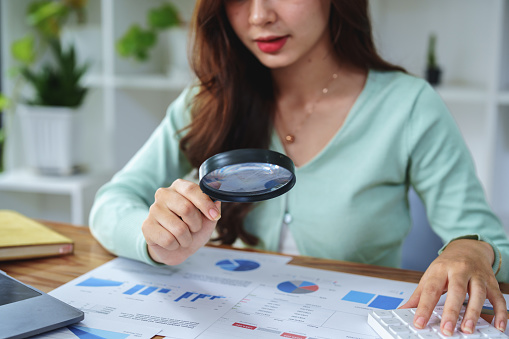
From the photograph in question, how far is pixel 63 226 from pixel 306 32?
669mm

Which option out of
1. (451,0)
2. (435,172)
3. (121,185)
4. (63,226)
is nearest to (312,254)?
(435,172)

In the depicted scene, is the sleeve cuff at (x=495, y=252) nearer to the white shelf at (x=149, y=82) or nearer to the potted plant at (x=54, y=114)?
the white shelf at (x=149, y=82)

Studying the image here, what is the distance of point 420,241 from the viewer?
152cm

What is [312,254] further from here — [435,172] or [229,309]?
[229,309]

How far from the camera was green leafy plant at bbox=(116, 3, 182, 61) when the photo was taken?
2.34 metres

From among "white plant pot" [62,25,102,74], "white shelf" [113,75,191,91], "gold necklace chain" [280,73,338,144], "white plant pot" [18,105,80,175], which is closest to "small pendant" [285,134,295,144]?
"gold necklace chain" [280,73,338,144]

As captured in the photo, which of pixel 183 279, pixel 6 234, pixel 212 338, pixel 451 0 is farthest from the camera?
pixel 451 0

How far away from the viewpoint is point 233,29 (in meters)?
1.32

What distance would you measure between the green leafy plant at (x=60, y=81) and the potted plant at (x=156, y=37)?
190 mm

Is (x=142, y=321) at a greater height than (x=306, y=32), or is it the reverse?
(x=306, y=32)

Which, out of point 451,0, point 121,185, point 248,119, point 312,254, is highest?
point 451,0

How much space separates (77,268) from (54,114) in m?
1.44

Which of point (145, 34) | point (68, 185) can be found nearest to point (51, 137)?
point (68, 185)

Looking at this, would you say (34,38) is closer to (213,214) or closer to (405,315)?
(213,214)
